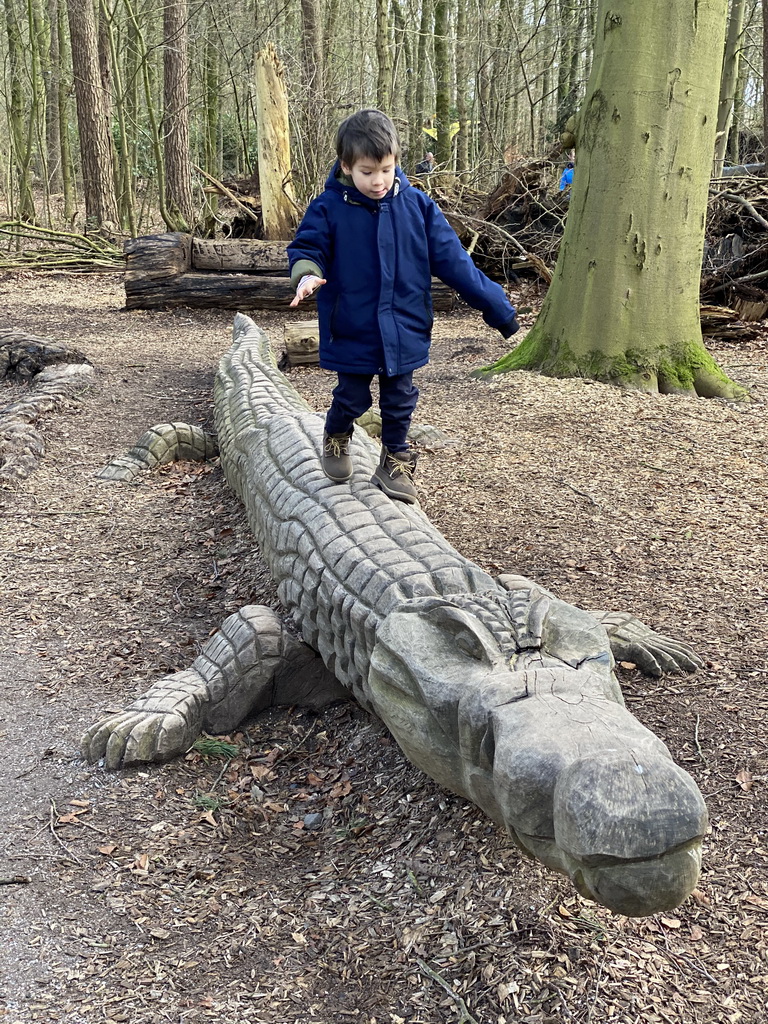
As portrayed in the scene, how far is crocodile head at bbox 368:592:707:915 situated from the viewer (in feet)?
5.07

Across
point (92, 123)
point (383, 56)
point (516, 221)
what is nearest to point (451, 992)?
point (516, 221)

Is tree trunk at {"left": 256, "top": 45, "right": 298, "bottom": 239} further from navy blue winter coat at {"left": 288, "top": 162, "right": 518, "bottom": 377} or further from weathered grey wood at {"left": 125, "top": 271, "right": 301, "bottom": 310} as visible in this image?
navy blue winter coat at {"left": 288, "top": 162, "right": 518, "bottom": 377}

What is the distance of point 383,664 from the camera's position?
2.30 m

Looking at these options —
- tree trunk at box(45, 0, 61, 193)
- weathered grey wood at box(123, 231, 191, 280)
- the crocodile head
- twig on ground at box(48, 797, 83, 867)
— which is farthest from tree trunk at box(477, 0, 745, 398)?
tree trunk at box(45, 0, 61, 193)

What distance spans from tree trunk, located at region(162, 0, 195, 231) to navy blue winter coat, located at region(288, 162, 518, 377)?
1200 cm

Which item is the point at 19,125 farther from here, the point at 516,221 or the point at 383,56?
the point at 516,221

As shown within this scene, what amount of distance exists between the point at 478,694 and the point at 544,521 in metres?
2.32

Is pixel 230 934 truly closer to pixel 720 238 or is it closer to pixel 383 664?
pixel 383 664

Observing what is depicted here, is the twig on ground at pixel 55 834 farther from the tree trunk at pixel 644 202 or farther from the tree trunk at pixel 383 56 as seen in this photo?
the tree trunk at pixel 383 56

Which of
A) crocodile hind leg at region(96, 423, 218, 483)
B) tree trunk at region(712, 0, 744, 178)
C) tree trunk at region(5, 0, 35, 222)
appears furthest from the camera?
tree trunk at region(5, 0, 35, 222)

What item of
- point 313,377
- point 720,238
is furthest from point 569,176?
point 313,377

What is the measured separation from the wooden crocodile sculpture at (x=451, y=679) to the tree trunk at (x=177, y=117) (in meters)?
12.1

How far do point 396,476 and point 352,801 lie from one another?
1376mm

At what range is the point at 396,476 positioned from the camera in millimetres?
3582
